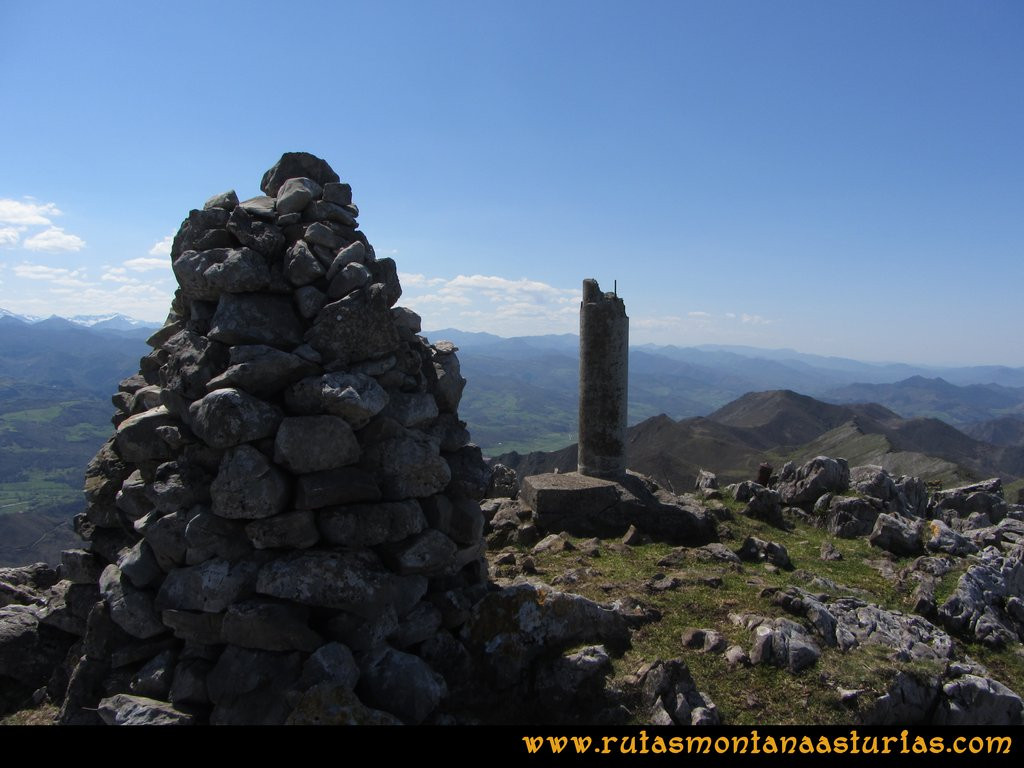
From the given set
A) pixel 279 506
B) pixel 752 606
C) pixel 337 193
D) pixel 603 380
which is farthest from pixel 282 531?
pixel 603 380

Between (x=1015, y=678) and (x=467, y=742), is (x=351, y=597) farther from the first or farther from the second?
(x=1015, y=678)

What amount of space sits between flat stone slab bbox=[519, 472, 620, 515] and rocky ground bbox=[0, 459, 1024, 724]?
47cm

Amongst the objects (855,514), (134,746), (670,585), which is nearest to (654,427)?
(855,514)

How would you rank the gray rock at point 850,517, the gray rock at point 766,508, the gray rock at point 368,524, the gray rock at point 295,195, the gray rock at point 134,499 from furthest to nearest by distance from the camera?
1. the gray rock at point 766,508
2. the gray rock at point 850,517
3. the gray rock at point 295,195
4. the gray rock at point 134,499
5. the gray rock at point 368,524

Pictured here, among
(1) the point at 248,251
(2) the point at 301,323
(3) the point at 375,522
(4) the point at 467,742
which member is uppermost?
(1) the point at 248,251

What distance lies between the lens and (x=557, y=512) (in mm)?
16094

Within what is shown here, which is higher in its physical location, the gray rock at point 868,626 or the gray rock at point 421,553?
the gray rock at point 421,553

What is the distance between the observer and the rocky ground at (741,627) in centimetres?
820

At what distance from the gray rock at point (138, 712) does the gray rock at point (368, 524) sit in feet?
7.99

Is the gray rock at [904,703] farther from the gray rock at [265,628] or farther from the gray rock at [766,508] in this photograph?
the gray rock at [766,508]

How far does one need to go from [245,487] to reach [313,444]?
92 cm

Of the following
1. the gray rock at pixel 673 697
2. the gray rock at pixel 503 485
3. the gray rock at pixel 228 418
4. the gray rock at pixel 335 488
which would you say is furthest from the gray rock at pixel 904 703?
the gray rock at pixel 503 485

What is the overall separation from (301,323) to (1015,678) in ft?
39.8

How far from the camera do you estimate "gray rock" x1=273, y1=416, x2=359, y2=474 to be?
7901 mm
